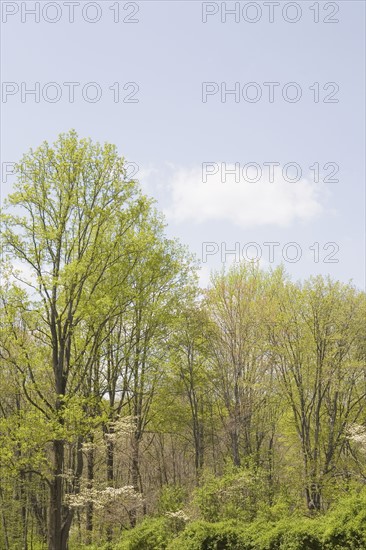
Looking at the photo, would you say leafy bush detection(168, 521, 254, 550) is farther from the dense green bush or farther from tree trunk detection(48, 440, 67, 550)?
tree trunk detection(48, 440, 67, 550)

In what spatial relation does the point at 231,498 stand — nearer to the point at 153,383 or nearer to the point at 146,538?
the point at 146,538

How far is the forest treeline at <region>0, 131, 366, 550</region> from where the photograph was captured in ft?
51.8

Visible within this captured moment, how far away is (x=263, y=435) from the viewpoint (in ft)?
94.4

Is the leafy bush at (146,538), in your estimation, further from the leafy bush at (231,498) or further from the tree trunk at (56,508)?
the tree trunk at (56,508)

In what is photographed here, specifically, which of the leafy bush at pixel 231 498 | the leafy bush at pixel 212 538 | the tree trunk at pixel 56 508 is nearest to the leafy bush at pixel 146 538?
the leafy bush at pixel 212 538

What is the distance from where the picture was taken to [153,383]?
932 inches

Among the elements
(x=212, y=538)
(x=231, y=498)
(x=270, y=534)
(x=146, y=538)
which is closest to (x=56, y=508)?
(x=146, y=538)

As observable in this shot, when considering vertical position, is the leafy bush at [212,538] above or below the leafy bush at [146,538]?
above

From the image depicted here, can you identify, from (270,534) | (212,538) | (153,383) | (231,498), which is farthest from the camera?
(153,383)

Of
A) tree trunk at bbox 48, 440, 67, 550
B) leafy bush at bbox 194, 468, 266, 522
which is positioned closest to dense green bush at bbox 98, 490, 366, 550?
leafy bush at bbox 194, 468, 266, 522

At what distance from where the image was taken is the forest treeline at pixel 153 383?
15773 millimetres

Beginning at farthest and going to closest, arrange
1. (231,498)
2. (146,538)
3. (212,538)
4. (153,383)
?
(153,383), (231,498), (146,538), (212,538)

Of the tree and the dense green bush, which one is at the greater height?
the tree

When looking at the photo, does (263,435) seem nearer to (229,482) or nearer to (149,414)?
(149,414)
